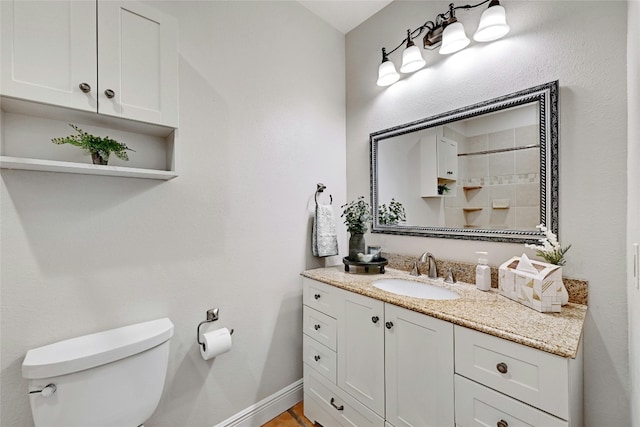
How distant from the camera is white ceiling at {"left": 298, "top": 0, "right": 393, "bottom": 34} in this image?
1947 mm

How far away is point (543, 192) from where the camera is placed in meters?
1.31

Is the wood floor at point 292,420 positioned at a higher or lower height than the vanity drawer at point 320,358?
lower

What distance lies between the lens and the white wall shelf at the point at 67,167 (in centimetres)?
95

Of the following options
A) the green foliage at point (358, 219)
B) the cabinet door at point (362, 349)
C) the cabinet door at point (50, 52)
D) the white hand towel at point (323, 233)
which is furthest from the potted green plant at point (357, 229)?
the cabinet door at point (50, 52)

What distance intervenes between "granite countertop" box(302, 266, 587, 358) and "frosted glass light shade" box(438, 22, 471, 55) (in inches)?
51.2

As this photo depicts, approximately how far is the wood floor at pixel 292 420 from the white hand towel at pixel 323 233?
3.42 feet

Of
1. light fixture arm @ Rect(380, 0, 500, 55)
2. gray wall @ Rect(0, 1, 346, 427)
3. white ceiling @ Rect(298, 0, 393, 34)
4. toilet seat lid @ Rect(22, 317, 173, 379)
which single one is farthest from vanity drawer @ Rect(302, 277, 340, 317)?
white ceiling @ Rect(298, 0, 393, 34)

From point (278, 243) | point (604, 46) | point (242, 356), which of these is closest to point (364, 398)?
point (242, 356)

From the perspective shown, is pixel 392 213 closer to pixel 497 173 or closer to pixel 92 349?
pixel 497 173

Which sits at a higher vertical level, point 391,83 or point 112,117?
point 391,83

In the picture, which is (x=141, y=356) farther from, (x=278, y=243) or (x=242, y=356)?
(x=278, y=243)

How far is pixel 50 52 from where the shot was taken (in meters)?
0.96

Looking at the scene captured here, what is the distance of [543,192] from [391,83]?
1.15 meters

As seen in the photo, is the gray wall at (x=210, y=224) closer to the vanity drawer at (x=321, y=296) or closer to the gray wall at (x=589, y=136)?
the vanity drawer at (x=321, y=296)
